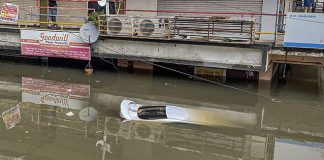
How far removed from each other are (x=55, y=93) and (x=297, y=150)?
23.6 ft

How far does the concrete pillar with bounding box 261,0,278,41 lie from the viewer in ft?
43.7

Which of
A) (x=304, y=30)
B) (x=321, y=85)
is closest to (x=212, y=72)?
(x=304, y=30)

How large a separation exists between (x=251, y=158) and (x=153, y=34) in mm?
6957

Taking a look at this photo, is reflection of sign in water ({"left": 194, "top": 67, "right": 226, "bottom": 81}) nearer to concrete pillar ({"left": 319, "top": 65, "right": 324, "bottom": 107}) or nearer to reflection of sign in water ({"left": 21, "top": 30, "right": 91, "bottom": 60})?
concrete pillar ({"left": 319, "top": 65, "right": 324, "bottom": 107})

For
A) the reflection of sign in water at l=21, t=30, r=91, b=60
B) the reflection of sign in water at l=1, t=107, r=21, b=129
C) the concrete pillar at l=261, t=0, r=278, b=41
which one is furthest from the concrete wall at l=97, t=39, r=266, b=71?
the reflection of sign in water at l=1, t=107, r=21, b=129

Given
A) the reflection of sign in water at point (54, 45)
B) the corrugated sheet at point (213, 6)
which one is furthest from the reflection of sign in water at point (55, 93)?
the corrugated sheet at point (213, 6)

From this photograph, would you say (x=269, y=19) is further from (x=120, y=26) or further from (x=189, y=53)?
(x=120, y=26)

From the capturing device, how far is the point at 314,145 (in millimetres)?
7840

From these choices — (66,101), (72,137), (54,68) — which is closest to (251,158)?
(72,137)

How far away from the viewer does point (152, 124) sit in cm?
862

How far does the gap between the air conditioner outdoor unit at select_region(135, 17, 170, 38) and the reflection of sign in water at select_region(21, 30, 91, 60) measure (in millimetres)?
2265

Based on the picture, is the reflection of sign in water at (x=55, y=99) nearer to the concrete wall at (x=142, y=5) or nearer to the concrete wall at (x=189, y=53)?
the concrete wall at (x=189, y=53)

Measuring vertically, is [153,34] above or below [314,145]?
above

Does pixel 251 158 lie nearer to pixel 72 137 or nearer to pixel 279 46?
pixel 72 137
